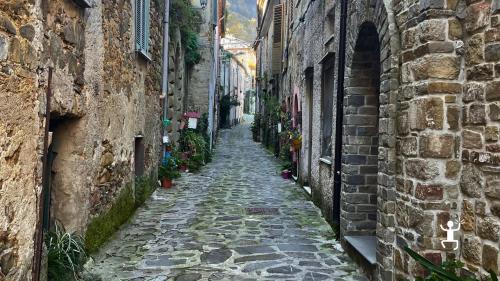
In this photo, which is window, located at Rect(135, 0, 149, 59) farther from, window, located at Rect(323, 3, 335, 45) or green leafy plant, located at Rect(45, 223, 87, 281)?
green leafy plant, located at Rect(45, 223, 87, 281)

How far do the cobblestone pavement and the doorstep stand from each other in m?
0.20

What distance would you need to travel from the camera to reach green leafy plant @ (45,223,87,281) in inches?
150

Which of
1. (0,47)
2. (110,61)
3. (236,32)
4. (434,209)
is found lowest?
(434,209)

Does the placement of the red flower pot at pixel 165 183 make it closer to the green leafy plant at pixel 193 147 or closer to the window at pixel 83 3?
the green leafy plant at pixel 193 147

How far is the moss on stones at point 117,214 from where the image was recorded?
517cm

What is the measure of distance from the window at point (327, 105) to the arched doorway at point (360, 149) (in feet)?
5.88

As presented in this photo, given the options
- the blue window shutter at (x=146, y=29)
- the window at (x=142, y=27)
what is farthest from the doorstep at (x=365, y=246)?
the blue window shutter at (x=146, y=29)

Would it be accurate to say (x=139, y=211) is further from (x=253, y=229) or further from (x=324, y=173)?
(x=324, y=173)

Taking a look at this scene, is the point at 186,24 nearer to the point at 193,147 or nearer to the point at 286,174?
the point at 193,147

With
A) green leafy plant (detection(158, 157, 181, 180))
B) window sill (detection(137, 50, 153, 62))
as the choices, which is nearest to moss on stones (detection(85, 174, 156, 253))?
green leafy plant (detection(158, 157, 181, 180))

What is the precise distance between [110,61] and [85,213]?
1885 millimetres

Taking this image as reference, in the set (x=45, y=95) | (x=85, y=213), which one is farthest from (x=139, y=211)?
(x=45, y=95)

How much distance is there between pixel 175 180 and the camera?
11391mm

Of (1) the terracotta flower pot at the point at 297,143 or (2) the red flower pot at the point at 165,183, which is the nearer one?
(2) the red flower pot at the point at 165,183
